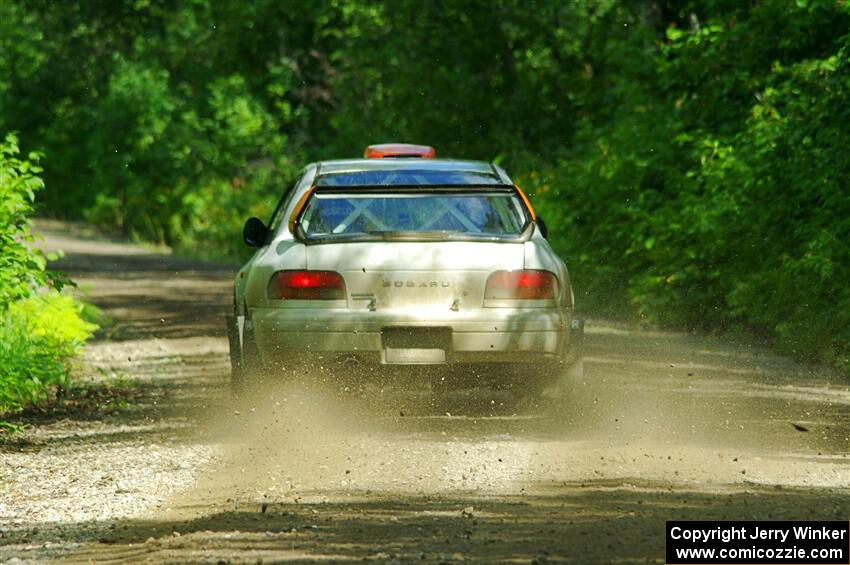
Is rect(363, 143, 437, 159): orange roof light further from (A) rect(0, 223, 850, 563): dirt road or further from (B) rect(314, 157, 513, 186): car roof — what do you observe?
(A) rect(0, 223, 850, 563): dirt road

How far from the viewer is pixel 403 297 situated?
10.5 meters

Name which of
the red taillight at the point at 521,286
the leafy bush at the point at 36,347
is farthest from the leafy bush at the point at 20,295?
the red taillight at the point at 521,286

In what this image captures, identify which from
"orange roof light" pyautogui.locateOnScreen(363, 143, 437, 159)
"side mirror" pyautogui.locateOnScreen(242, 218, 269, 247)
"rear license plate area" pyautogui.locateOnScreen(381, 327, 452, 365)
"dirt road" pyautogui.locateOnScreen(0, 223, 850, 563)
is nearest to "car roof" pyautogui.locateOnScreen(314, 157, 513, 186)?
"side mirror" pyautogui.locateOnScreen(242, 218, 269, 247)

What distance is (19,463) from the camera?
9867 millimetres

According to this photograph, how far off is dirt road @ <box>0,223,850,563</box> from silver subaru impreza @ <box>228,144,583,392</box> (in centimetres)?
45

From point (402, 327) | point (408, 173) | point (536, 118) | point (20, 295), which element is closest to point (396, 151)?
point (408, 173)

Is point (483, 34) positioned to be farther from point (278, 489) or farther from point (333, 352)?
point (278, 489)

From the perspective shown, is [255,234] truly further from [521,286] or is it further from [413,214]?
[521,286]

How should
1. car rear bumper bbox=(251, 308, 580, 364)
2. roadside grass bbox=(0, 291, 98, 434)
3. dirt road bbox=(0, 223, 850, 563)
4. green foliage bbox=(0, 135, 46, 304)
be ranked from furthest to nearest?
1. green foliage bbox=(0, 135, 46, 304)
2. roadside grass bbox=(0, 291, 98, 434)
3. car rear bumper bbox=(251, 308, 580, 364)
4. dirt road bbox=(0, 223, 850, 563)

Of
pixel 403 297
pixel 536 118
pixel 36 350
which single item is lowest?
pixel 36 350

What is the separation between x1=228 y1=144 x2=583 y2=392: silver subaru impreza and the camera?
10.5 metres

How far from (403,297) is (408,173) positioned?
149cm

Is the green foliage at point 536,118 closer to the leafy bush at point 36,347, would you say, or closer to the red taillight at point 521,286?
the red taillight at point 521,286

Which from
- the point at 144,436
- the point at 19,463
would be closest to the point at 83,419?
the point at 144,436
